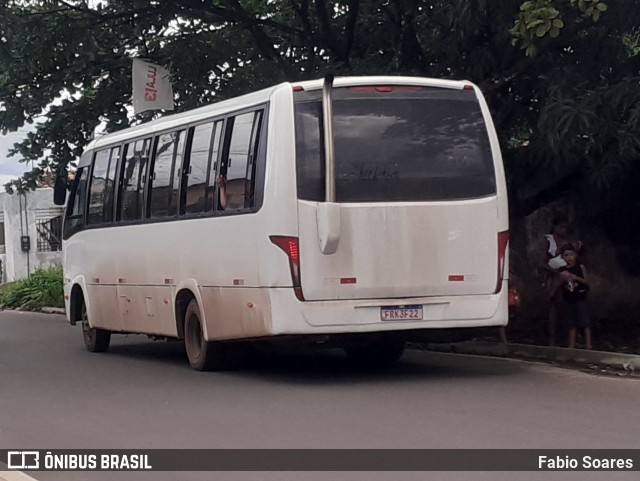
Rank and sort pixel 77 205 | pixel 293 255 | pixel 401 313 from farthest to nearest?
pixel 77 205 < pixel 401 313 < pixel 293 255

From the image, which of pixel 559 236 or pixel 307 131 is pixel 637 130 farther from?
pixel 307 131

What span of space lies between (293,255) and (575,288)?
4402 mm

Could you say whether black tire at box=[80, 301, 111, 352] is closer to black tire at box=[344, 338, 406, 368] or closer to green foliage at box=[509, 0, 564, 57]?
black tire at box=[344, 338, 406, 368]

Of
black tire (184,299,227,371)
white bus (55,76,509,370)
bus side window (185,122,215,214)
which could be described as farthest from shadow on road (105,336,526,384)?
bus side window (185,122,215,214)

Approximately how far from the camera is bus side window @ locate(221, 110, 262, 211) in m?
12.2

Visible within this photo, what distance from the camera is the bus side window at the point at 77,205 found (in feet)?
56.7

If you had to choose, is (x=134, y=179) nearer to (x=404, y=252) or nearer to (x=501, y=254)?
(x=404, y=252)

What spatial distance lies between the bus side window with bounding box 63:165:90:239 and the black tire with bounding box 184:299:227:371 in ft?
13.6

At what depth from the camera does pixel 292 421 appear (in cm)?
985

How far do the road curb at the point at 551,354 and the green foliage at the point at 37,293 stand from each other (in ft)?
58.5

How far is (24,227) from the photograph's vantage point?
1735 inches

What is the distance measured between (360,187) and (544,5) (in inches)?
126

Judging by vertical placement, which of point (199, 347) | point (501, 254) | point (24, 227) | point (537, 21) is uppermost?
point (537, 21)

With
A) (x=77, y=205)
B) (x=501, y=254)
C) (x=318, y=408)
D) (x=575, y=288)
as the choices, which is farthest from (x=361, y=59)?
(x=318, y=408)
